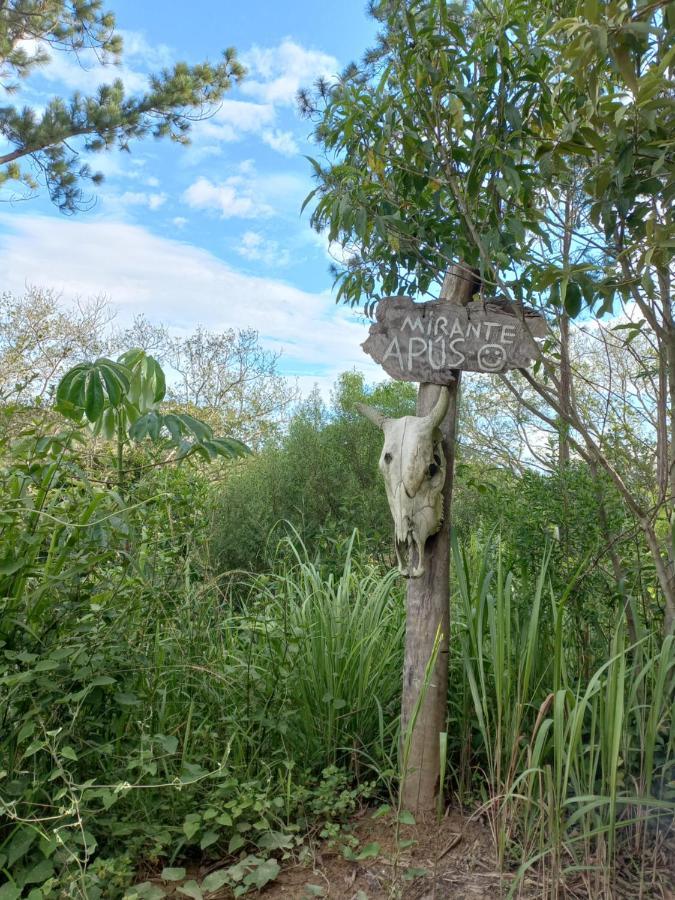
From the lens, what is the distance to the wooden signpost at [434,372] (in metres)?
2.38

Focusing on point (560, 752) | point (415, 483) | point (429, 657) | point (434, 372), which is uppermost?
point (434, 372)

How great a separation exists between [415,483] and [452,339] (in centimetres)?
54

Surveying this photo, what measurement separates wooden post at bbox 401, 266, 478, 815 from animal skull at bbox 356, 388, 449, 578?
0.21 ft

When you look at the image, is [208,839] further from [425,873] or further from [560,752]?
[560,752]

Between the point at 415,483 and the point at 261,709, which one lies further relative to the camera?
the point at 261,709

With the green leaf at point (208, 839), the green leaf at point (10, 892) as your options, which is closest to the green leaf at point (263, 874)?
the green leaf at point (208, 839)

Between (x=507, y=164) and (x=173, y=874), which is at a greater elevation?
(x=507, y=164)

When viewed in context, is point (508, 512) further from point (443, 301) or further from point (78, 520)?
point (78, 520)

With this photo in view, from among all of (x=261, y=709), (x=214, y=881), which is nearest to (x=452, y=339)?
(x=261, y=709)

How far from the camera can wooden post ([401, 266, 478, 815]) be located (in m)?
2.37

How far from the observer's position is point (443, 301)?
8.30 feet

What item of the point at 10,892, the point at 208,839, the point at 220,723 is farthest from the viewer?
the point at 220,723

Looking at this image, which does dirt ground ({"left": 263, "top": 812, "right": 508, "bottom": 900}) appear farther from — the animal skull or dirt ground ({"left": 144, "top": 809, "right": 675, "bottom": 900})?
the animal skull

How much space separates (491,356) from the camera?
98.2 inches
